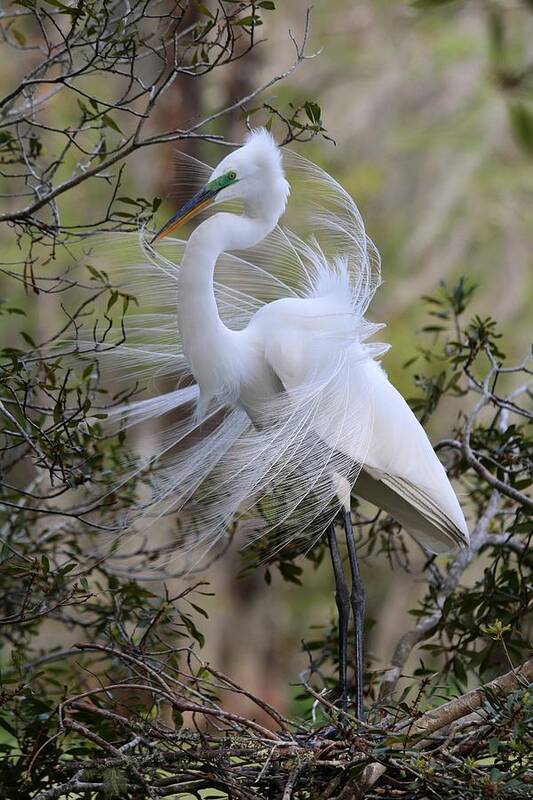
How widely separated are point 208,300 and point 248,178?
1.06ft

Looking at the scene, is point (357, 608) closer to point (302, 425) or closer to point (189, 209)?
point (302, 425)

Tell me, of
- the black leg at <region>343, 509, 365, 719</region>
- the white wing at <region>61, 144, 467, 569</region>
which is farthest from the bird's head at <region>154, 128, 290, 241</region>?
the black leg at <region>343, 509, 365, 719</region>

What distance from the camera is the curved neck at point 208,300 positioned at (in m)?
2.66

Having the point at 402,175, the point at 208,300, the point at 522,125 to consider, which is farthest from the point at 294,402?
the point at 402,175

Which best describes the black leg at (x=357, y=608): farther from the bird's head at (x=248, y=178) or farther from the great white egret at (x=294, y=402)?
the bird's head at (x=248, y=178)

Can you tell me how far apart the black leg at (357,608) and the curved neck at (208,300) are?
48 centimetres

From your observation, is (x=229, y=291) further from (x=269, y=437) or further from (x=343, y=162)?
(x=343, y=162)

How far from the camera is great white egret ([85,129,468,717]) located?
8.79 ft

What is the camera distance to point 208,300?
8.80 feet

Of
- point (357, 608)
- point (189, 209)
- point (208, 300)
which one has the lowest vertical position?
point (357, 608)

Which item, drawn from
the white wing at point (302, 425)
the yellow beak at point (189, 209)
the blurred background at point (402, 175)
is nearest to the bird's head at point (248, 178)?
the yellow beak at point (189, 209)

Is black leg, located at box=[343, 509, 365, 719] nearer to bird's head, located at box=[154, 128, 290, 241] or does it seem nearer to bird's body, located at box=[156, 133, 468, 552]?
bird's body, located at box=[156, 133, 468, 552]

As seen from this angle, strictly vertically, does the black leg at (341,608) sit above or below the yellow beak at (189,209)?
below

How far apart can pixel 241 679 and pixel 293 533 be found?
5.76 m
